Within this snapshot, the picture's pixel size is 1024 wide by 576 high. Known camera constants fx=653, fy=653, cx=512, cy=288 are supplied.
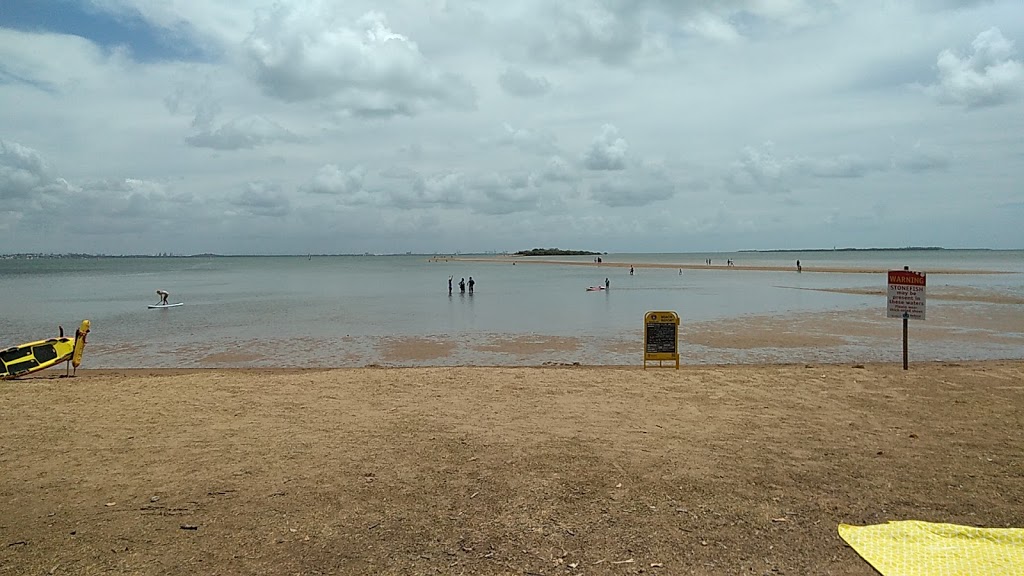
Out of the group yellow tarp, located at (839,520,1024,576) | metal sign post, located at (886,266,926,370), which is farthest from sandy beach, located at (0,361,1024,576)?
metal sign post, located at (886,266,926,370)

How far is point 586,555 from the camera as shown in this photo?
4.21m

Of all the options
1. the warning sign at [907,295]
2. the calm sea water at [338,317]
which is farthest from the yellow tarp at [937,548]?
the calm sea water at [338,317]

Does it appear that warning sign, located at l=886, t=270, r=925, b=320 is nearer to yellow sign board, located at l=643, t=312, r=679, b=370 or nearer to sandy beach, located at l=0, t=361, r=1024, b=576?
sandy beach, located at l=0, t=361, r=1024, b=576

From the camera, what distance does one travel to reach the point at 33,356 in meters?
12.9

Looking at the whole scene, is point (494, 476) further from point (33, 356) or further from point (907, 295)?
point (33, 356)

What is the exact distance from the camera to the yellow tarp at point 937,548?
3934 mm

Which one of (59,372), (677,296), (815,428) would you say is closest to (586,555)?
(815,428)

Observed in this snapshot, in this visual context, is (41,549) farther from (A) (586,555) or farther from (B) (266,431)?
(A) (586,555)

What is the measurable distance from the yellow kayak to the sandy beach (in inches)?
156

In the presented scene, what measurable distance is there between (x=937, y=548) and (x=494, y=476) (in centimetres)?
324

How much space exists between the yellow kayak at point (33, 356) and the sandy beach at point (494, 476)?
3.96 meters

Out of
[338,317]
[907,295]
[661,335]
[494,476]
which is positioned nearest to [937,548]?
[494,476]

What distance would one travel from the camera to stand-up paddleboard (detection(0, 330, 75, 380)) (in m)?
12.4

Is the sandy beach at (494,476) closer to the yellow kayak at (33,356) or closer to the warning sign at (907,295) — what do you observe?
the warning sign at (907,295)
